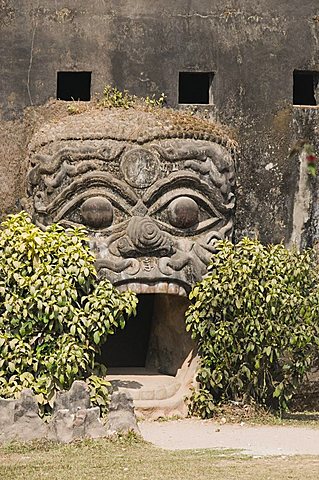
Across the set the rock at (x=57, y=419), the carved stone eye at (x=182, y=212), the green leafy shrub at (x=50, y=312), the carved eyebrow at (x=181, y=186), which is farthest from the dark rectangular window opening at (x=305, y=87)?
the rock at (x=57, y=419)

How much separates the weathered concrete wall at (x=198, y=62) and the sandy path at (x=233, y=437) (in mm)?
2384

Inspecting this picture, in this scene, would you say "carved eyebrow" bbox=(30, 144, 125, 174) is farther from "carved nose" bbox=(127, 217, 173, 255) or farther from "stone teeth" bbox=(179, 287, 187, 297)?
"stone teeth" bbox=(179, 287, 187, 297)

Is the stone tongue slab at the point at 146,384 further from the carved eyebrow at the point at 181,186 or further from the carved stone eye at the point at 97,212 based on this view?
the carved eyebrow at the point at 181,186

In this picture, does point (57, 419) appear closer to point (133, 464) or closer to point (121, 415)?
point (121, 415)

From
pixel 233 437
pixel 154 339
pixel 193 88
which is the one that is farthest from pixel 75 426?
pixel 193 88

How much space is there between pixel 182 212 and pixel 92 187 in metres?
0.97

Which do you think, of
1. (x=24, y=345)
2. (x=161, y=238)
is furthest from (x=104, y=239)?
(x=24, y=345)

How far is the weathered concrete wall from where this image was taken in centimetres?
1357

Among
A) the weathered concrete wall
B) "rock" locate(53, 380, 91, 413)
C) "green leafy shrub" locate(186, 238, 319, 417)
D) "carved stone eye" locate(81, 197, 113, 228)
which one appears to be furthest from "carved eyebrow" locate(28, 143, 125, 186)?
"rock" locate(53, 380, 91, 413)

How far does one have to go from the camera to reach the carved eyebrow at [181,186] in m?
12.9

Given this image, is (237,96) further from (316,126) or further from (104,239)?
(104,239)

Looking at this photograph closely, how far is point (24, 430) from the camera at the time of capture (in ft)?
36.7

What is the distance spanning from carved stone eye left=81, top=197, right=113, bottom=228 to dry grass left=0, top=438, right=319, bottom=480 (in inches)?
103

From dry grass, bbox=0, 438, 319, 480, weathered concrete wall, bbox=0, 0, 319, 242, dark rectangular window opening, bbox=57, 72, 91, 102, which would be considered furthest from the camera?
dark rectangular window opening, bbox=57, 72, 91, 102
